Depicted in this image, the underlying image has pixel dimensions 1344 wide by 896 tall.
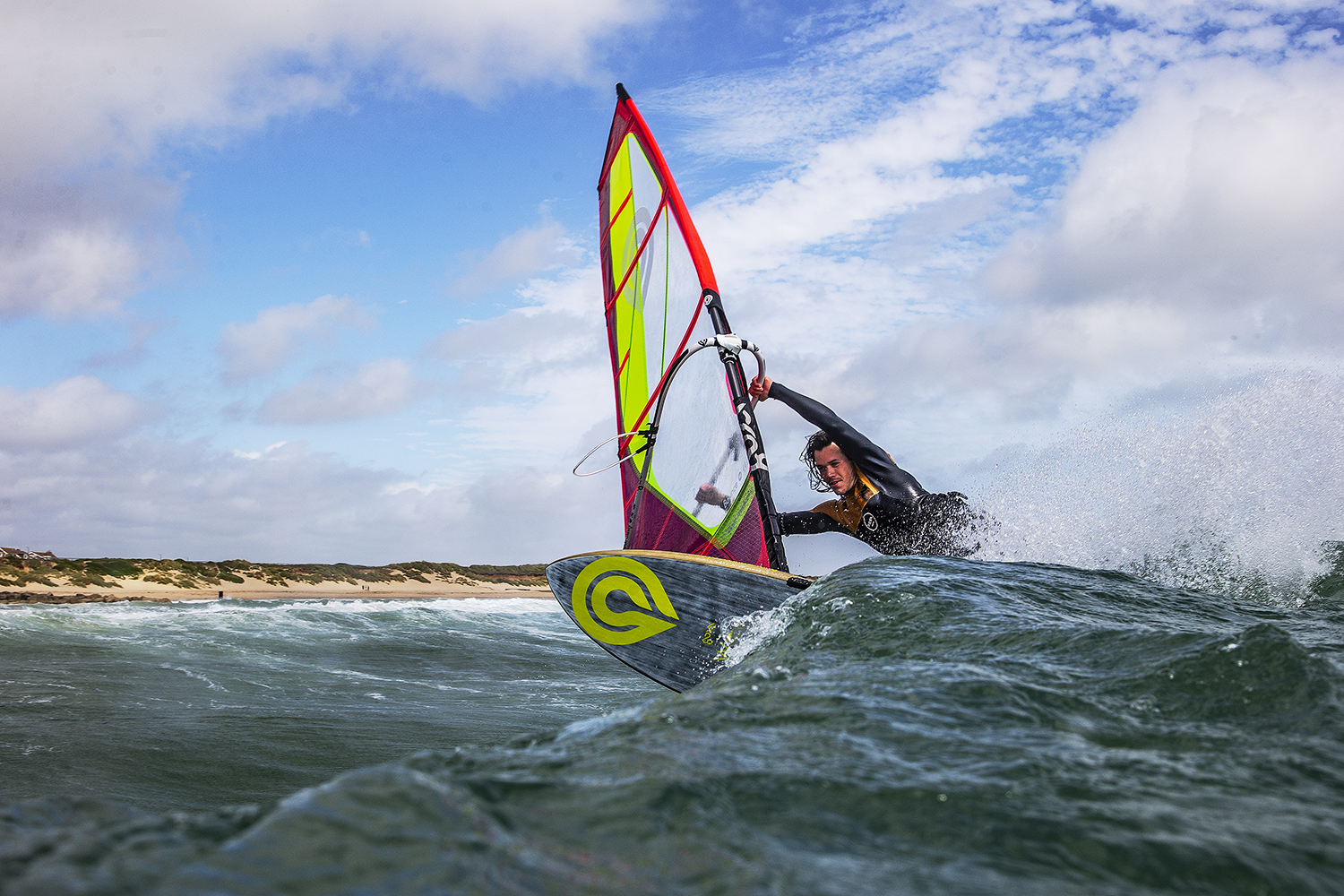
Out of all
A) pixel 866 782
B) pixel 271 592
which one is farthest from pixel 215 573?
pixel 866 782

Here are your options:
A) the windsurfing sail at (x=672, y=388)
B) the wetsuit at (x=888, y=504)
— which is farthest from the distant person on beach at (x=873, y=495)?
the windsurfing sail at (x=672, y=388)

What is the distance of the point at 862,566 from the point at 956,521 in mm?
1959

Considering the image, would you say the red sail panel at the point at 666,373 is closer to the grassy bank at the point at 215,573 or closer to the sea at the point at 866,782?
the sea at the point at 866,782

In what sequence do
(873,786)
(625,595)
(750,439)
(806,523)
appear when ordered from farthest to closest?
(806,523) → (750,439) → (625,595) → (873,786)

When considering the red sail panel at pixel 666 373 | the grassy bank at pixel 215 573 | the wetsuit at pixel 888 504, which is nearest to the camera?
the red sail panel at pixel 666 373

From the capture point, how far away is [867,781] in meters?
1.50

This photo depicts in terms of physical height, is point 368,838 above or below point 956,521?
below

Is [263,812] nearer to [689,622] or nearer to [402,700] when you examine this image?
[689,622]

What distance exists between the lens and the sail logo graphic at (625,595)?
4551 millimetres

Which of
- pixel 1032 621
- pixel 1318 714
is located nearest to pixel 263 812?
pixel 1318 714

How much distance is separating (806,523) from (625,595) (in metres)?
2.04

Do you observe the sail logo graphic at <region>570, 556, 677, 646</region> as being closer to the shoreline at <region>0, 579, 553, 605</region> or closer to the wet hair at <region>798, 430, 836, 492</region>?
the wet hair at <region>798, 430, 836, 492</region>

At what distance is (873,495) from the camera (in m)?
5.71

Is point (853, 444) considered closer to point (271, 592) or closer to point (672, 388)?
point (672, 388)
